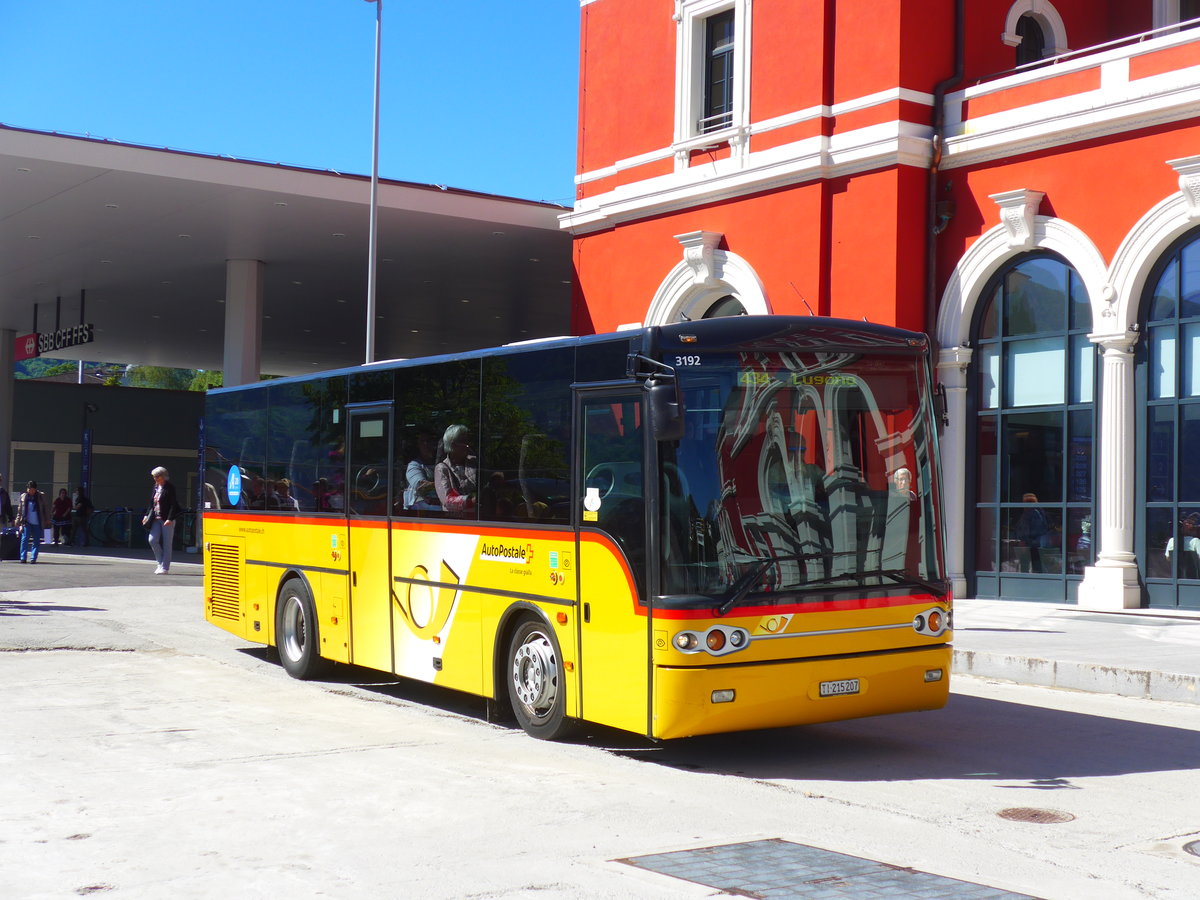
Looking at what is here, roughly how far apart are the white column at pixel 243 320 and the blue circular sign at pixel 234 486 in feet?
61.9

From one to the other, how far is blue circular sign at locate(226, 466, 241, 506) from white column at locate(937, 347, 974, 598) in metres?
11.2

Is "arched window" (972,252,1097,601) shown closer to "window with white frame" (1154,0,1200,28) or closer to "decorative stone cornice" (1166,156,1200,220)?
"decorative stone cornice" (1166,156,1200,220)

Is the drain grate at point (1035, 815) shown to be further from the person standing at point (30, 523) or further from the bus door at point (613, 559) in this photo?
the person standing at point (30, 523)

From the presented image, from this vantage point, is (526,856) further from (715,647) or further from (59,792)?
(59,792)

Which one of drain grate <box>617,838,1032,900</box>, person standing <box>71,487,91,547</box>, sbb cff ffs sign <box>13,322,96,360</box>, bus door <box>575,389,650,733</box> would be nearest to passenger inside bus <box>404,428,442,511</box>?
bus door <box>575,389,650,733</box>

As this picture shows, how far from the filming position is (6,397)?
45781 mm

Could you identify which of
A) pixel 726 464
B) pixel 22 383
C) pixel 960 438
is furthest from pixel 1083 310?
pixel 22 383

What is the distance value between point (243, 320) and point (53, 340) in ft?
31.5

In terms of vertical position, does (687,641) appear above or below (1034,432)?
below

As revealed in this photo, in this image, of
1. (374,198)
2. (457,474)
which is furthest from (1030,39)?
(457,474)

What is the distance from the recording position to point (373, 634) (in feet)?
38.3

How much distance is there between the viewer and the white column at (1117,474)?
19.1m

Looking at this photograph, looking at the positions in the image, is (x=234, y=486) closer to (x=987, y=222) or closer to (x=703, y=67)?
(x=987, y=222)

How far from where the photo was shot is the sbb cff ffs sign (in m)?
37.1
